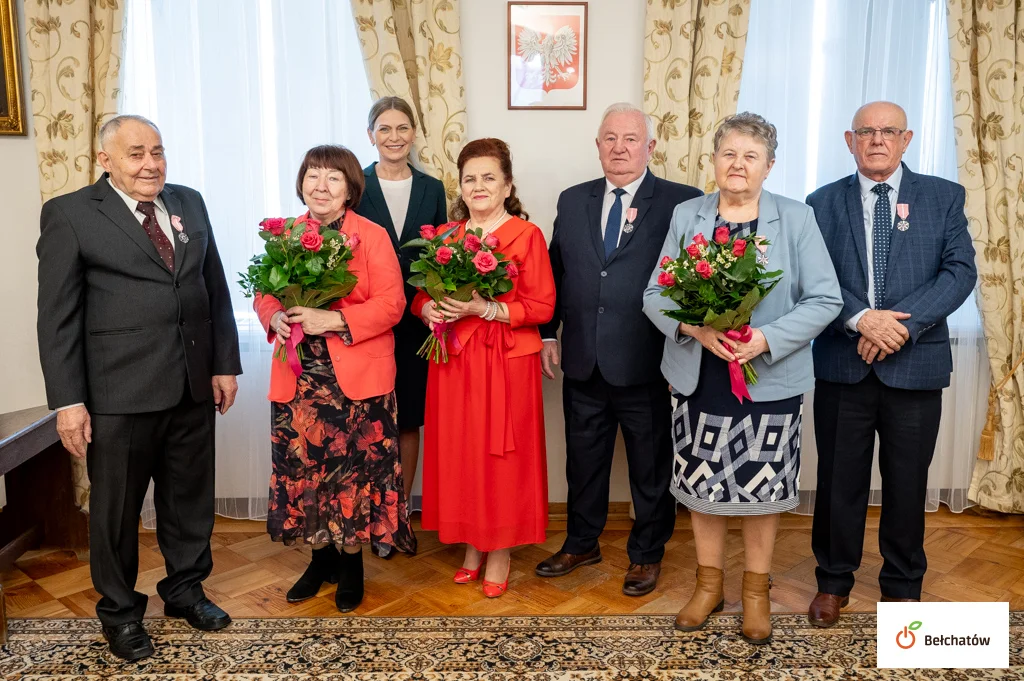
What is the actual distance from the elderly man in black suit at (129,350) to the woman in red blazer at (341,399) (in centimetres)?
30

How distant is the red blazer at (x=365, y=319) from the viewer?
276 cm

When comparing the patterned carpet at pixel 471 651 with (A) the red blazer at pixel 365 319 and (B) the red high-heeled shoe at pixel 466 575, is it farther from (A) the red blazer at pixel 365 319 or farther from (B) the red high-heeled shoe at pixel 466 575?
(A) the red blazer at pixel 365 319

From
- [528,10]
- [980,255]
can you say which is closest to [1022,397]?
[980,255]

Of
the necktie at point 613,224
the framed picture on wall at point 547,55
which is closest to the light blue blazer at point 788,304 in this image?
the necktie at point 613,224

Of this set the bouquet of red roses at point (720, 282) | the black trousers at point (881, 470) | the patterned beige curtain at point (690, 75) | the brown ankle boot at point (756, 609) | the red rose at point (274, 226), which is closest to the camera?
the bouquet of red roses at point (720, 282)

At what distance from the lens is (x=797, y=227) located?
8.57 ft

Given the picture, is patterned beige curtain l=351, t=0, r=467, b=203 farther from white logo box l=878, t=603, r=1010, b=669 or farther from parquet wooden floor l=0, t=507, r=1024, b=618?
white logo box l=878, t=603, r=1010, b=669

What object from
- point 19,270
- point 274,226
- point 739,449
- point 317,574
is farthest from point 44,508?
point 739,449

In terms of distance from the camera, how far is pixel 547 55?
145 inches

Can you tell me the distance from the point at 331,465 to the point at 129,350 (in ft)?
2.56

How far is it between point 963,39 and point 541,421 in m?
2.66

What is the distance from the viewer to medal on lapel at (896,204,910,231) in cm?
277

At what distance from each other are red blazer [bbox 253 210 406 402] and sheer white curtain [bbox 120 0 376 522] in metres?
1.03

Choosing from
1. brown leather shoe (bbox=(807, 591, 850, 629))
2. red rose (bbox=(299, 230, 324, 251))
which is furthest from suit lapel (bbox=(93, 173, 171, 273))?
brown leather shoe (bbox=(807, 591, 850, 629))
